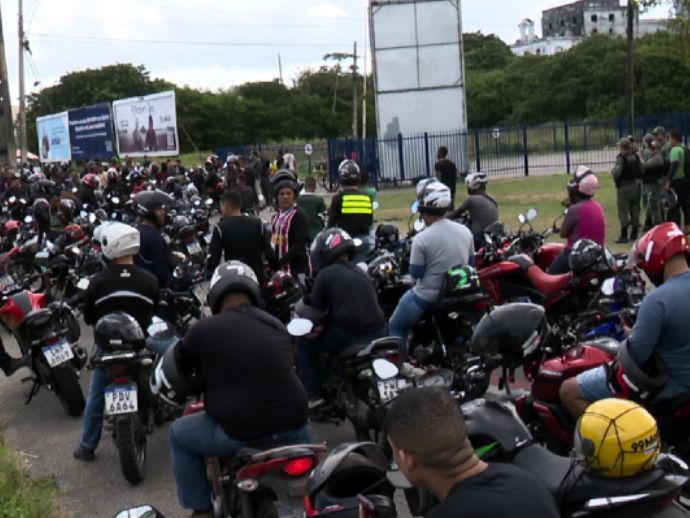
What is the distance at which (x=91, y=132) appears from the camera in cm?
4769

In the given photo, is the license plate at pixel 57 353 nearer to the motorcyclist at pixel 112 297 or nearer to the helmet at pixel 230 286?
the motorcyclist at pixel 112 297

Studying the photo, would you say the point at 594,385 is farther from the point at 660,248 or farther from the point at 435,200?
the point at 435,200

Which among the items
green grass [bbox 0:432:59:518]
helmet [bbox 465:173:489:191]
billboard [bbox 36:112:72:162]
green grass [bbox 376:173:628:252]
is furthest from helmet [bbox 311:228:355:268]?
billboard [bbox 36:112:72:162]

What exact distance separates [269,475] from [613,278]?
13.6ft

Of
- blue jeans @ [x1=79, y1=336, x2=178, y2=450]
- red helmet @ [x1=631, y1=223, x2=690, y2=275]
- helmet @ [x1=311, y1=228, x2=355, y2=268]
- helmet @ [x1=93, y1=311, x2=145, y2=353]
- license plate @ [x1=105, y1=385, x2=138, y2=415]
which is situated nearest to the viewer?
red helmet @ [x1=631, y1=223, x2=690, y2=275]

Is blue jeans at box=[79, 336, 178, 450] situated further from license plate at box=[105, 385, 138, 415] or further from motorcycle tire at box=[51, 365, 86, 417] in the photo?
motorcycle tire at box=[51, 365, 86, 417]

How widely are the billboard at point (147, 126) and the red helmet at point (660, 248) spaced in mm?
37452

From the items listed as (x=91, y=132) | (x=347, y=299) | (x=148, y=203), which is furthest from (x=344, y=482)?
(x=91, y=132)

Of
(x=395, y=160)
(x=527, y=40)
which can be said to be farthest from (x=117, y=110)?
(x=527, y=40)

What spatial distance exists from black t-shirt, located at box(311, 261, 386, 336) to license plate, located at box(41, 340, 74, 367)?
236 cm

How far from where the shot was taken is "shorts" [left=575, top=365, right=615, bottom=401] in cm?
500

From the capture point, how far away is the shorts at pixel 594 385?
16.4 ft

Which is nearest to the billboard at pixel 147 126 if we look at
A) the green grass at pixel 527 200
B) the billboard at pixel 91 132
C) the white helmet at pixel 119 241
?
the billboard at pixel 91 132

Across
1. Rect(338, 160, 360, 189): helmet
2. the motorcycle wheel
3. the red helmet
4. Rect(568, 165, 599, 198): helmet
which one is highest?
Rect(338, 160, 360, 189): helmet
